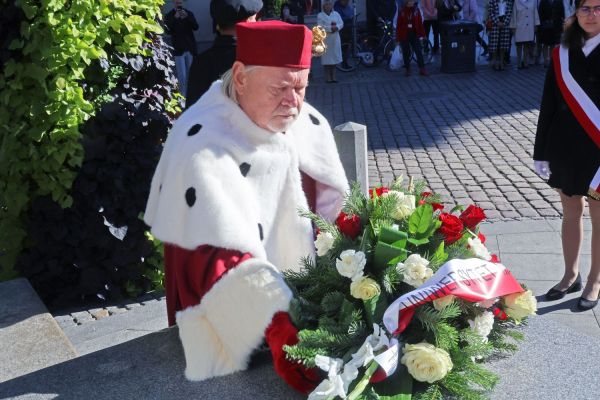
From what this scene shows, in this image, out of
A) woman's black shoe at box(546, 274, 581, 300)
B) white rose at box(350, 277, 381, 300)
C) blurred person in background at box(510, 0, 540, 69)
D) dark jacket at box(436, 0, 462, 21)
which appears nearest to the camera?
white rose at box(350, 277, 381, 300)

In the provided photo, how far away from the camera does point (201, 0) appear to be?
63.7 feet

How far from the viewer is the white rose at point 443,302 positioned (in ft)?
7.07

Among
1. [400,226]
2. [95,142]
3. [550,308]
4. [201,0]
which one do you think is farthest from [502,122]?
[201,0]

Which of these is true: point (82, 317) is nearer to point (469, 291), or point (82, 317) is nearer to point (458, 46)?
point (469, 291)

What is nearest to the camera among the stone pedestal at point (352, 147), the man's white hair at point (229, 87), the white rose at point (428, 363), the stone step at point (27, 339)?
the white rose at point (428, 363)

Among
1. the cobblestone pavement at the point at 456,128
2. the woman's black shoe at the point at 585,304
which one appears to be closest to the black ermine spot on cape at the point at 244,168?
the woman's black shoe at the point at 585,304

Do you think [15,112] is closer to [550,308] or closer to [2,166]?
[2,166]

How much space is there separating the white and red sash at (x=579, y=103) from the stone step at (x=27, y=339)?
317 centimetres

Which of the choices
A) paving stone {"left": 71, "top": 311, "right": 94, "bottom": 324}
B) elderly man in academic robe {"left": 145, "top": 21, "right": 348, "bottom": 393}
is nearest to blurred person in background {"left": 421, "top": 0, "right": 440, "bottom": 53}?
paving stone {"left": 71, "top": 311, "right": 94, "bottom": 324}

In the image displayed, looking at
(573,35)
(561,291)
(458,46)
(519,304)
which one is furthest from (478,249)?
(458,46)

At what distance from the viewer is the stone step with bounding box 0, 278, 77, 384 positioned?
131 inches

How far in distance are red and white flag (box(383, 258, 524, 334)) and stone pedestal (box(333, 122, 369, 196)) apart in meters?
2.54

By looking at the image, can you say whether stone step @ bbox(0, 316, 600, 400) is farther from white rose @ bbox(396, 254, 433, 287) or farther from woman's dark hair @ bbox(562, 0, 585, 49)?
woman's dark hair @ bbox(562, 0, 585, 49)

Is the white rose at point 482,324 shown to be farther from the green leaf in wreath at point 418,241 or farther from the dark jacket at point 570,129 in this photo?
the dark jacket at point 570,129
